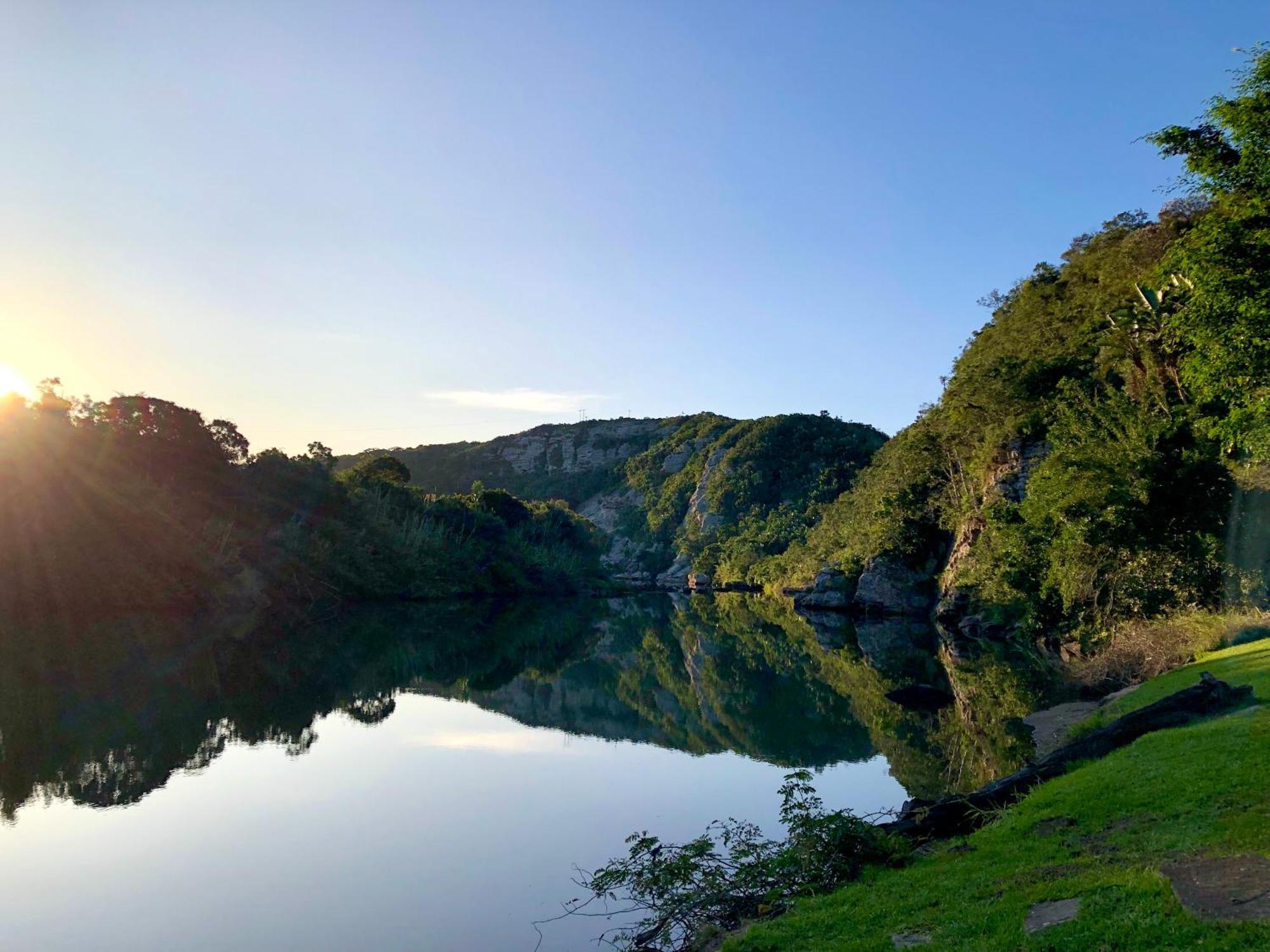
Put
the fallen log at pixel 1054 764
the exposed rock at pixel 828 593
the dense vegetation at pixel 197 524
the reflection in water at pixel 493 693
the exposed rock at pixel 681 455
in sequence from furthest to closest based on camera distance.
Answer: the exposed rock at pixel 681 455 < the exposed rock at pixel 828 593 < the dense vegetation at pixel 197 524 < the reflection in water at pixel 493 693 < the fallen log at pixel 1054 764

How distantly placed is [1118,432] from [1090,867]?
92.4 feet

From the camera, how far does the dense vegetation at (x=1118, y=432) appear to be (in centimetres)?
1673

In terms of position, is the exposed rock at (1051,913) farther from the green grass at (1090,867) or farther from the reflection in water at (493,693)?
the reflection in water at (493,693)

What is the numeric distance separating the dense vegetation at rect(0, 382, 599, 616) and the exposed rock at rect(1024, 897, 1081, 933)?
158 ft

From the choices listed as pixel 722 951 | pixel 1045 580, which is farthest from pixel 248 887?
pixel 1045 580

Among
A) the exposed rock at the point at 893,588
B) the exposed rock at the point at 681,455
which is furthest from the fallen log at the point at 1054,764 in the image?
the exposed rock at the point at 681,455

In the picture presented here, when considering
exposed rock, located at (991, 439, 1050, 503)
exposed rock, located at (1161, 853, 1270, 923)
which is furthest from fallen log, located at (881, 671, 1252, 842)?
exposed rock, located at (991, 439, 1050, 503)

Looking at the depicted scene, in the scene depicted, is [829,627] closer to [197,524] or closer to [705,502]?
[197,524]

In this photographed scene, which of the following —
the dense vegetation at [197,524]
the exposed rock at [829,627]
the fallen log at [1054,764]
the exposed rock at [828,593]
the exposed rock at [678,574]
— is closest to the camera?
the fallen log at [1054,764]

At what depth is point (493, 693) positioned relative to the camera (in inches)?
1342

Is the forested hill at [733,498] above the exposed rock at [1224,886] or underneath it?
above

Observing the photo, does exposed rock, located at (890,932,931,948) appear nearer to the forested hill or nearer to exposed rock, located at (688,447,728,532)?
the forested hill

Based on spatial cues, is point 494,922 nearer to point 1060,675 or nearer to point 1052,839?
point 1052,839

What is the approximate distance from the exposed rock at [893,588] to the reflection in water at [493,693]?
27.4 feet
